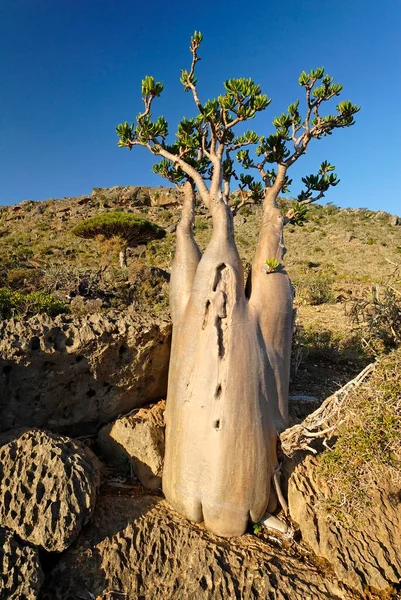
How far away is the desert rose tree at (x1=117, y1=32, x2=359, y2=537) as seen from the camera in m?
3.24

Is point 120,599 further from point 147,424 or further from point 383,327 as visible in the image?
point 383,327

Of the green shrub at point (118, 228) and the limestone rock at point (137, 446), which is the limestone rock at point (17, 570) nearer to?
the limestone rock at point (137, 446)

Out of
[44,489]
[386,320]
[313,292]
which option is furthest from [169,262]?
[44,489]

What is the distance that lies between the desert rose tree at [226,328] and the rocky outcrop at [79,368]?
522 mm

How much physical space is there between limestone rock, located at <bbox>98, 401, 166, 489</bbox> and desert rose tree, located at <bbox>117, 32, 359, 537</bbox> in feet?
0.81

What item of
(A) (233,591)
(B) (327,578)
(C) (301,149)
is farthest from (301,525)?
(C) (301,149)

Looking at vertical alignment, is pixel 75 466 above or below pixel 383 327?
below

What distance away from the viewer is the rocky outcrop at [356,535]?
2953mm

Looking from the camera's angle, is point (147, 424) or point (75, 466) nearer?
point (75, 466)

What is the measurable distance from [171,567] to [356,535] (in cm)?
155

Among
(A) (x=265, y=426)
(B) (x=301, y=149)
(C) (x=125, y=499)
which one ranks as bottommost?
(C) (x=125, y=499)

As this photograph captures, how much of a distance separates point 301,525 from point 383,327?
12.9 ft

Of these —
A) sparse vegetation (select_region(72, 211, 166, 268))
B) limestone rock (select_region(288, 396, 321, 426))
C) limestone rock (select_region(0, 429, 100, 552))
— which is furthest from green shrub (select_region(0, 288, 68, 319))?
sparse vegetation (select_region(72, 211, 166, 268))

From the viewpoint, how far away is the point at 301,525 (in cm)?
332
